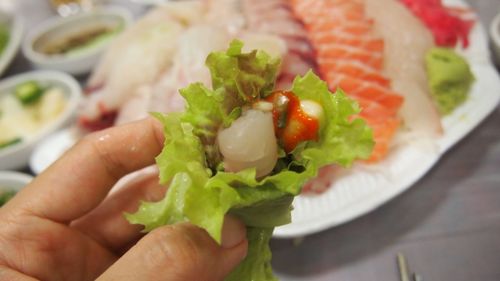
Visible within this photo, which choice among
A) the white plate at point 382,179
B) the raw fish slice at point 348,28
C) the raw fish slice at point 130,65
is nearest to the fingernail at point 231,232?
the white plate at point 382,179

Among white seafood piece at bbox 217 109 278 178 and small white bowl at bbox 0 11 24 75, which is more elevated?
white seafood piece at bbox 217 109 278 178

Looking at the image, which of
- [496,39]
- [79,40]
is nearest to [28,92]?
[79,40]

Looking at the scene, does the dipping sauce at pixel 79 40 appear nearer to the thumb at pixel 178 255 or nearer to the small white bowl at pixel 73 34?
the small white bowl at pixel 73 34

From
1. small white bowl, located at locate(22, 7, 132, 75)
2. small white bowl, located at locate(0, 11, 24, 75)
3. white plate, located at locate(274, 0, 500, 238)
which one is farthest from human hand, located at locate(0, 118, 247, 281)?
small white bowl, located at locate(0, 11, 24, 75)

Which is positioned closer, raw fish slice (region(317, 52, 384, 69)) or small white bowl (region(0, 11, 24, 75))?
raw fish slice (region(317, 52, 384, 69))

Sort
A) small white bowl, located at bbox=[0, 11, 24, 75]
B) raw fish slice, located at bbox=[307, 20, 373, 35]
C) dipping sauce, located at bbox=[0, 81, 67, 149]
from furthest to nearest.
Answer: small white bowl, located at bbox=[0, 11, 24, 75]
dipping sauce, located at bbox=[0, 81, 67, 149]
raw fish slice, located at bbox=[307, 20, 373, 35]

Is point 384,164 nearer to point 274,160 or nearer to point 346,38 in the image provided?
point 346,38

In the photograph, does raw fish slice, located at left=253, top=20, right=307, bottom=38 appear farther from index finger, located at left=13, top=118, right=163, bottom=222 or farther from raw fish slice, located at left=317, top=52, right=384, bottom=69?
index finger, located at left=13, top=118, right=163, bottom=222
